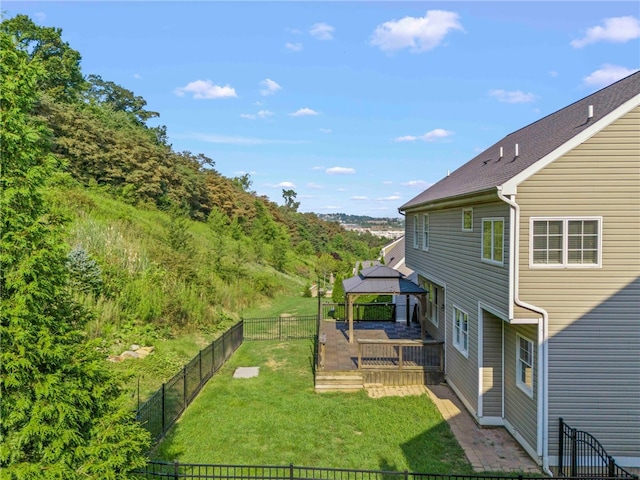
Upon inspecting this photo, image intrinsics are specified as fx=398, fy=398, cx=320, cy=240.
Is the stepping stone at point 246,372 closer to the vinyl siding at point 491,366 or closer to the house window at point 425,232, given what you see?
the vinyl siding at point 491,366

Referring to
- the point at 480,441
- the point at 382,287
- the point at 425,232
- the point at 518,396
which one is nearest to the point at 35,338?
the point at 480,441

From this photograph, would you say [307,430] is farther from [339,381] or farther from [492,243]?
[492,243]

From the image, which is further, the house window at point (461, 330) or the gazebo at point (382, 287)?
the gazebo at point (382, 287)

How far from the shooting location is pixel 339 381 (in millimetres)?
11867

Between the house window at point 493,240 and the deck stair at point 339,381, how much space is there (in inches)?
211

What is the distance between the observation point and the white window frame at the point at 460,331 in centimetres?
Result: 1070

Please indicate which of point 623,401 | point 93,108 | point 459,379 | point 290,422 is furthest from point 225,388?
point 93,108

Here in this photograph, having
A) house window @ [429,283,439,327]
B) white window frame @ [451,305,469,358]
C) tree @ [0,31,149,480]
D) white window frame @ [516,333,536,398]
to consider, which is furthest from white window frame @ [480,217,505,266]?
tree @ [0,31,149,480]

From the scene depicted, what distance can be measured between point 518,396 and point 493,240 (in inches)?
135

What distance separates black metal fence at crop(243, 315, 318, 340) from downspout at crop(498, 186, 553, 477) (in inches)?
448

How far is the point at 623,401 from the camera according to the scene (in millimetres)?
7547

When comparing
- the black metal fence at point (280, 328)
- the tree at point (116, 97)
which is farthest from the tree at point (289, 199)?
the black metal fence at point (280, 328)

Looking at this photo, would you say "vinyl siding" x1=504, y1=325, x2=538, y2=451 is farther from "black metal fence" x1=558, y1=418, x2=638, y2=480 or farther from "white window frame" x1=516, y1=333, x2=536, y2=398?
"black metal fence" x1=558, y1=418, x2=638, y2=480

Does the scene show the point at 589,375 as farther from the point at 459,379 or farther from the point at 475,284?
the point at 459,379
